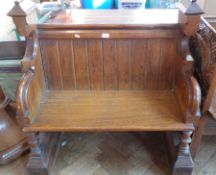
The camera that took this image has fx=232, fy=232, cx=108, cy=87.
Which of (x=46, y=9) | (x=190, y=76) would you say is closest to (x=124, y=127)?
(x=190, y=76)

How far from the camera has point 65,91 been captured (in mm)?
1380

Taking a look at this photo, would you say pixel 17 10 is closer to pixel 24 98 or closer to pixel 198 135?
pixel 24 98

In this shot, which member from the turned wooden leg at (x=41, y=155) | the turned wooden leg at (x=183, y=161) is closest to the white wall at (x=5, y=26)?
the turned wooden leg at (x=41, y=155)

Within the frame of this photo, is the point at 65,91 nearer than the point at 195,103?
No

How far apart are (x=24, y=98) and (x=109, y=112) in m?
0.43

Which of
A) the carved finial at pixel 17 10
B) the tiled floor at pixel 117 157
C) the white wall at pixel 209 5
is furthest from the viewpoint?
the white wall at pixel 209 5

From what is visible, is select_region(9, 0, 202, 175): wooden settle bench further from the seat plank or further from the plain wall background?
the plain wall background

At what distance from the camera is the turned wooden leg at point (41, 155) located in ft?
4.17

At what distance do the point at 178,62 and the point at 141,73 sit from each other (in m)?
0.21

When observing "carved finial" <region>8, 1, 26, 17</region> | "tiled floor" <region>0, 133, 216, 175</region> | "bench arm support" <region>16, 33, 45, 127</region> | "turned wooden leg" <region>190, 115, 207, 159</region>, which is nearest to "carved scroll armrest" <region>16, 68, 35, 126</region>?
"bench arm support" <region>16, 33, 45, 127</region>

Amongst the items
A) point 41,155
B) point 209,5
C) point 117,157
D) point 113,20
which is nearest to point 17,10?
point 113,20

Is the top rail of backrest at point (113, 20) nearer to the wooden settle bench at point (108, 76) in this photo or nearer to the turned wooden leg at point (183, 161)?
the wooden settle bench at point (108, 76)

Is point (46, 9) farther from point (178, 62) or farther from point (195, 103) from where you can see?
point (195, 103)

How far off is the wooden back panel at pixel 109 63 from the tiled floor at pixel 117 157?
1.53ft
